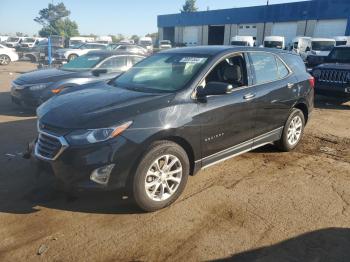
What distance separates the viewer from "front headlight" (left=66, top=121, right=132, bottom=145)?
3355mm

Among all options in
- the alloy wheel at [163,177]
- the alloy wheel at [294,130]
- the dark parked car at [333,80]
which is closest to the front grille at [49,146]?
the alloy wheel at [163,177]

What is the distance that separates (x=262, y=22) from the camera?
4625 cm

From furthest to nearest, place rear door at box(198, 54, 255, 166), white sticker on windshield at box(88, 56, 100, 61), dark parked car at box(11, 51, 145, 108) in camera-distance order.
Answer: white sticker on windshield at box(88, 56, 100, 61), dark parked car at box(11, 51, 145, 108), rear door at box(198, 54, 255, 166)

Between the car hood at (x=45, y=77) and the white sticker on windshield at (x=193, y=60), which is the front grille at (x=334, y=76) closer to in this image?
the white sticker on windshield at (x=193, y=60)

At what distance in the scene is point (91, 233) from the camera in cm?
338

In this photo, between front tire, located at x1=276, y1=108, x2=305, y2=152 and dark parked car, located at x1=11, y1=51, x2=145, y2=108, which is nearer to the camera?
front tire, located at x1=276, y1=108, x2=305, y2=152

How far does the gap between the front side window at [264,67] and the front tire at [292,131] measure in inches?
31.6

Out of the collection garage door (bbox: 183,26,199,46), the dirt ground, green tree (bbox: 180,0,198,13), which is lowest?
the dirt ground

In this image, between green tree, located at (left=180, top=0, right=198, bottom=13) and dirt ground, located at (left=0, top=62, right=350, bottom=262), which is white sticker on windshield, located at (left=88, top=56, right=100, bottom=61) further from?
green tree, located at (left=180, top=0, right=198, bottom=13)

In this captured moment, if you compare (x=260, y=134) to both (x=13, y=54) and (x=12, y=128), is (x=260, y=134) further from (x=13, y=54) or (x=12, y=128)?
(x=13, y=54)

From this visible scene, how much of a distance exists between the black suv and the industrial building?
36513mm

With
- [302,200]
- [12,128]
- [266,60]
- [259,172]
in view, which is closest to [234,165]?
[259,172]

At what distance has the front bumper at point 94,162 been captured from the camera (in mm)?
3338

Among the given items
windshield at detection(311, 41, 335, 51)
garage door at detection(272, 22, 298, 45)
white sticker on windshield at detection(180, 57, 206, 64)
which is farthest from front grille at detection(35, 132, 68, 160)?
garage door at detection(272, 22, 298, 45)
